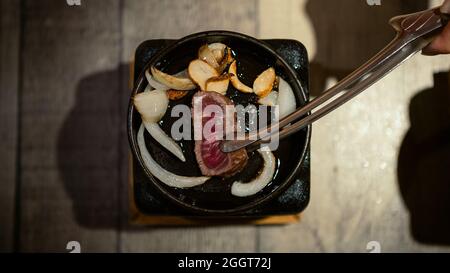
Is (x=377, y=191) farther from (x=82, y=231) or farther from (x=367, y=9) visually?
(x=82, y=231)

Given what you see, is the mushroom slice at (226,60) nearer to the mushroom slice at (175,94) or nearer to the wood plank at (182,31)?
the mushroom slice at (175,94)

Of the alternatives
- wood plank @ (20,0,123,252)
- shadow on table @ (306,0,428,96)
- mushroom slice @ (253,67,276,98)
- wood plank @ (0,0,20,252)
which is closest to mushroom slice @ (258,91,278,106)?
mushroom slice @ (253,67,276,98)

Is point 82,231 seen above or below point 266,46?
below

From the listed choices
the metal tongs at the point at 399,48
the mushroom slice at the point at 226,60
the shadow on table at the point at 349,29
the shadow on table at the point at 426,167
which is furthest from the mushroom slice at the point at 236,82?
the shadow on table at the point at 426,167

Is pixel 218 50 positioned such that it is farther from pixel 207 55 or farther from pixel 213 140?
pixel 213 140

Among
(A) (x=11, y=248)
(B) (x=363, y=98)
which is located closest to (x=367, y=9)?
(B) (x=363, y=98)

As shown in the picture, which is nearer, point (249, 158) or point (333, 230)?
point (249, 158)
